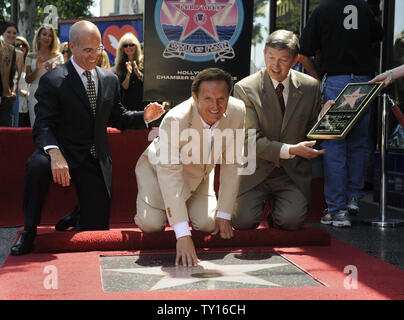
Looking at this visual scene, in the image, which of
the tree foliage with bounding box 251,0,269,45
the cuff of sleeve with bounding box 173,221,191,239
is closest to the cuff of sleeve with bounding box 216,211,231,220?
the cuff of sleeve with bounding box 173,221,191,239

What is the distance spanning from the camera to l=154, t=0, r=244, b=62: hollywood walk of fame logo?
5.21m

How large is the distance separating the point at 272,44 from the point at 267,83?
0.31 metres

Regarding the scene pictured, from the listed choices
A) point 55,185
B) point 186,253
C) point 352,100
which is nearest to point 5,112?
point 55,185

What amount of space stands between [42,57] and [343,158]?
3424 mm

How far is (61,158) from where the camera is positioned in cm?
381

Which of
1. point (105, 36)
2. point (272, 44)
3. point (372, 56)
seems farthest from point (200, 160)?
point (105, 36)

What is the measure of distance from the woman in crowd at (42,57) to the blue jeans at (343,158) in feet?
9.83

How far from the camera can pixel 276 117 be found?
436 centimetres

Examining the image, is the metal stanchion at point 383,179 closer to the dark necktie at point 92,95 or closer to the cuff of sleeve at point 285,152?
the cuff of sleeve at point 285,152

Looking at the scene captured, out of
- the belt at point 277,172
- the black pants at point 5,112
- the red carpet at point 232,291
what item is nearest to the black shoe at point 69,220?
the red carpet at point 232,291

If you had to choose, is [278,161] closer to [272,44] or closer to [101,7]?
[272,44]

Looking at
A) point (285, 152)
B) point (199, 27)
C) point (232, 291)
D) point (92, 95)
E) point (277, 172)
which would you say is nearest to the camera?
point (232, 291)

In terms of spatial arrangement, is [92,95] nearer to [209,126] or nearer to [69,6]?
[209,126]
